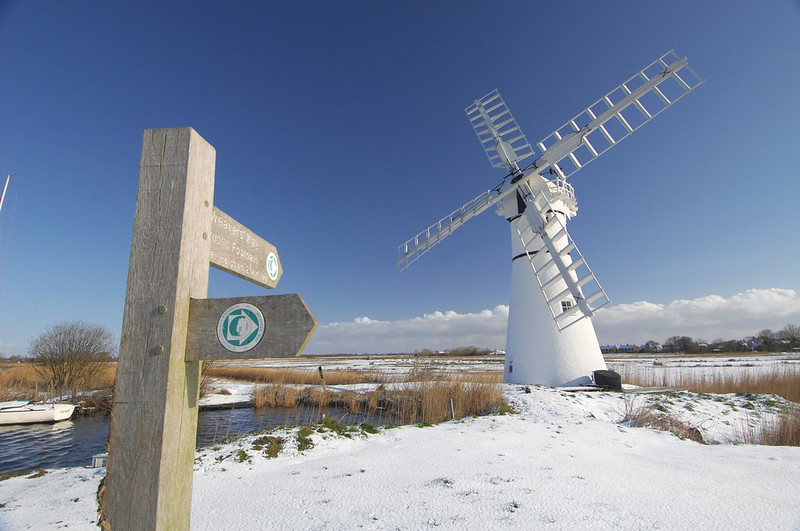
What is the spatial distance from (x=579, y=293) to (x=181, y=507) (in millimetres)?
11337

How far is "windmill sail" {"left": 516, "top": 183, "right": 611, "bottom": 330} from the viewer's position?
11445mm

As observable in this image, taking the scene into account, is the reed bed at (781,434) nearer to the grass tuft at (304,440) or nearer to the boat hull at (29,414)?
the grass tuft at (304,440)

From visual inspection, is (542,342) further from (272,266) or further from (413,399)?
(272,266)

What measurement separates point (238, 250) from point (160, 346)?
656 millimetres

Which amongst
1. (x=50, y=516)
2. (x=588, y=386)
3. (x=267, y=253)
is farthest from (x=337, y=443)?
(x=588, y=386)

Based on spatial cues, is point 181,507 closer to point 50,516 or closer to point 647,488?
point 50,516

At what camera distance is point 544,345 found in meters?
12.3

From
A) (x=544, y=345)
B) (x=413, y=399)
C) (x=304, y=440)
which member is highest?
(x=544, y=345)

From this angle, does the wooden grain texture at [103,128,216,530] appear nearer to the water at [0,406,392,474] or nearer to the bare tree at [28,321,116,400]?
the water at [0,406,392,474]

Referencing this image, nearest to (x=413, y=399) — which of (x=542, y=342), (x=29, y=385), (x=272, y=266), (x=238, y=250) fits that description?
(x=542, y=342)

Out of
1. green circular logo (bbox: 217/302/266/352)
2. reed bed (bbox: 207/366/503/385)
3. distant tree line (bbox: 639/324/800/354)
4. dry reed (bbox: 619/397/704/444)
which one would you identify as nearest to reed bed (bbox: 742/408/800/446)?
dry reed (bbox: 619/397/704/444)

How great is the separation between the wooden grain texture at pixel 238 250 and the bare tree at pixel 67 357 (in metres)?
21.4

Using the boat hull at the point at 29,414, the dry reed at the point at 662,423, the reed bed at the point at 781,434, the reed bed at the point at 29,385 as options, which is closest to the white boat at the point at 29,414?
the boat hull at the point at 29,414

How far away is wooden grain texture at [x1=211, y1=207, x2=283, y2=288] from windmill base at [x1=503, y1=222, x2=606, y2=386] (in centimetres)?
1134
